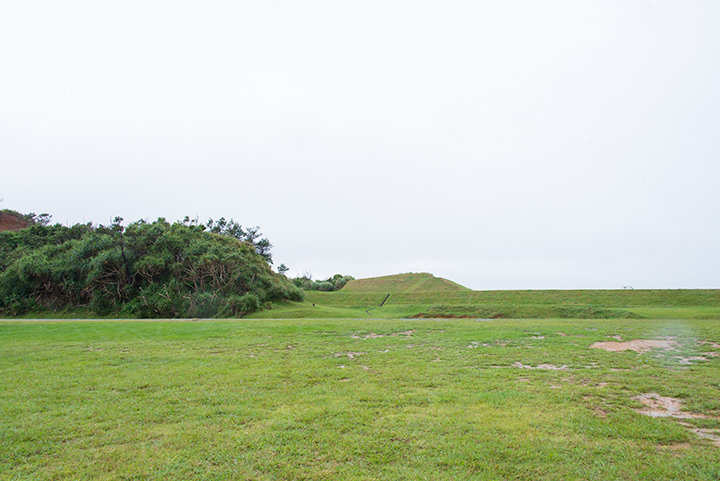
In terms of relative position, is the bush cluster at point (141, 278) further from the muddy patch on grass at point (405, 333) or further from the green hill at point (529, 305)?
the muddy patch on grass at point (405, 333)

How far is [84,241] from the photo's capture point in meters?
36.0

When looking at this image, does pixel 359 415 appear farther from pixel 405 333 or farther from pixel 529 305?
pixel 529 305

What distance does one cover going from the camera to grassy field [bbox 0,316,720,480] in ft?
12.6

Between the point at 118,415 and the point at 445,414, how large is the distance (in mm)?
4835

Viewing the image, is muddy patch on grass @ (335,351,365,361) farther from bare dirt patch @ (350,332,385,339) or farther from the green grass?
the green grass

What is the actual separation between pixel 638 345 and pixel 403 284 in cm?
4124

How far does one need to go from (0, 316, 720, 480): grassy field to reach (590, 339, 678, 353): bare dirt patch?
0.54m

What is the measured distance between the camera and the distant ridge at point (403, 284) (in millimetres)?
48747

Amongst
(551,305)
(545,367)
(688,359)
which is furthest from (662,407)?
(551,305)

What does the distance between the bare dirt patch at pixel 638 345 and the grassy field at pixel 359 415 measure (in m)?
0.54

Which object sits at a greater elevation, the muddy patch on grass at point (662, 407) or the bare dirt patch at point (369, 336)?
the muddy patch on grass at point (662, 407)

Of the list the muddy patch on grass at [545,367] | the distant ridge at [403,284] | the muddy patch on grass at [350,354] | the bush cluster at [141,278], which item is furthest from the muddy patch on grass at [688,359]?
the distant ridge at [403,284]

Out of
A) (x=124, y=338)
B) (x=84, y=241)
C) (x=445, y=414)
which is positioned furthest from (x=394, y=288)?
(x=445, y=414)

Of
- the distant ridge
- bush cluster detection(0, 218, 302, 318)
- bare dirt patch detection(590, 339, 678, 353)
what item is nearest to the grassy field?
bare dirt patch detection(590, 339, 678, 353)
